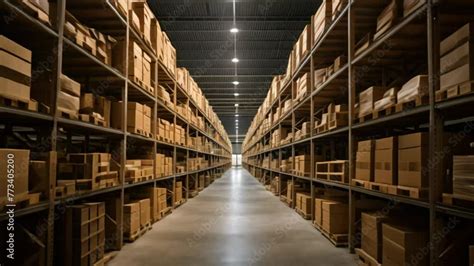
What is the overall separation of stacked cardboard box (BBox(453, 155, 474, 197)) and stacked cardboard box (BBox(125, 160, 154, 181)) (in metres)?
4.73

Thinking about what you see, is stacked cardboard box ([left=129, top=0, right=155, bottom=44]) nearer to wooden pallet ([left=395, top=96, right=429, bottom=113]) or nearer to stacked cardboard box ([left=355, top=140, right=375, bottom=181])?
stacked cardboard box ([left=355, top=140, right=375, bottom=181])

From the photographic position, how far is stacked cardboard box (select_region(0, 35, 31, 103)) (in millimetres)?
2824

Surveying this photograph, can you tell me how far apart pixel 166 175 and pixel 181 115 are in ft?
8.25

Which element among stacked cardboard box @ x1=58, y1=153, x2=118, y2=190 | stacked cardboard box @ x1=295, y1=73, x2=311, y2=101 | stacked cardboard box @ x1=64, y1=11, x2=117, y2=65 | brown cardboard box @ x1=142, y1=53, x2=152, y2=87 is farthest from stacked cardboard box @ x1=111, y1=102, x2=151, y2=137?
stacked cardboard box @ x1=295, y1=73, x2=311, y2=101

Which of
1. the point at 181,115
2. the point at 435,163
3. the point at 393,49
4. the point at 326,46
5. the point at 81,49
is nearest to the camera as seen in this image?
the point at 435,163

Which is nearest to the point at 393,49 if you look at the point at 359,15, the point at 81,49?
the point at 359,15

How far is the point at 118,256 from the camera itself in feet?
16.3

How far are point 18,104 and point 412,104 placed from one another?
368 cm

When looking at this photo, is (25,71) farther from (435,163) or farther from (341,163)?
(341,163)

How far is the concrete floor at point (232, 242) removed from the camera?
473cm

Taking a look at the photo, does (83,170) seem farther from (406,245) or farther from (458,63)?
(458,63)

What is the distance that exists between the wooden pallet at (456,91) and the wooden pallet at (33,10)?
11.9ft

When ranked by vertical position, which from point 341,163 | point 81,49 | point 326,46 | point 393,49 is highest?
point 326,46

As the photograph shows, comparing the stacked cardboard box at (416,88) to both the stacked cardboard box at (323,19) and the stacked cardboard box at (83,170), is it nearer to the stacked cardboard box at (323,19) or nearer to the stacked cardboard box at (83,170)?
the stacked cardboard box at (323,19)
